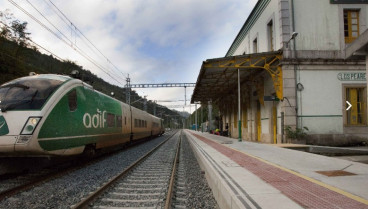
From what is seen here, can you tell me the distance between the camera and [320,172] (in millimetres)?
6277

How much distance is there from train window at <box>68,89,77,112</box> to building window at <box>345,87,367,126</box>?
1435cm

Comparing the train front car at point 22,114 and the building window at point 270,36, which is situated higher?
the building window at point 270,36

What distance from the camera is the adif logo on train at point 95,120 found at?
9208 mm

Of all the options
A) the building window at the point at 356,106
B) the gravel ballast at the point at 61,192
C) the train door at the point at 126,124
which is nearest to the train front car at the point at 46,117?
the gravel ballast at the point at 61,192

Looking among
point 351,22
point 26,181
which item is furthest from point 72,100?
point 351,22

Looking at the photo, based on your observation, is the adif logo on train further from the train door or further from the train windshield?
the train door

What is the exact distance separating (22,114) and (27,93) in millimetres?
Answer: 774

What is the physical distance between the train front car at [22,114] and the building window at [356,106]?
15128 millimetres

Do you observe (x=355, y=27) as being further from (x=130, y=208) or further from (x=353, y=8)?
(x=130, y=208)

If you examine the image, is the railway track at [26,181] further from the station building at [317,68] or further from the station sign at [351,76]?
the station sign at [351,76]

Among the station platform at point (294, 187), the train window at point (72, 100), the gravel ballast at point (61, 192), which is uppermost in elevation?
the train window at point (72, 100)

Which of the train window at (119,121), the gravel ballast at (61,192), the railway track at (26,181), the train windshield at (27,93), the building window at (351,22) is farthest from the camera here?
the building window at (351,22)

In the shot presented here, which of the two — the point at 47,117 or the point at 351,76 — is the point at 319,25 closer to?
the point at 351,76

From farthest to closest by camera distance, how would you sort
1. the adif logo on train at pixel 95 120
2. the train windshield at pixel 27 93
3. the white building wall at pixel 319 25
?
the white building wall at pixel 319 25 → the adif logo on train at pixel 95 120 → the train windshield at pixel 27 93
